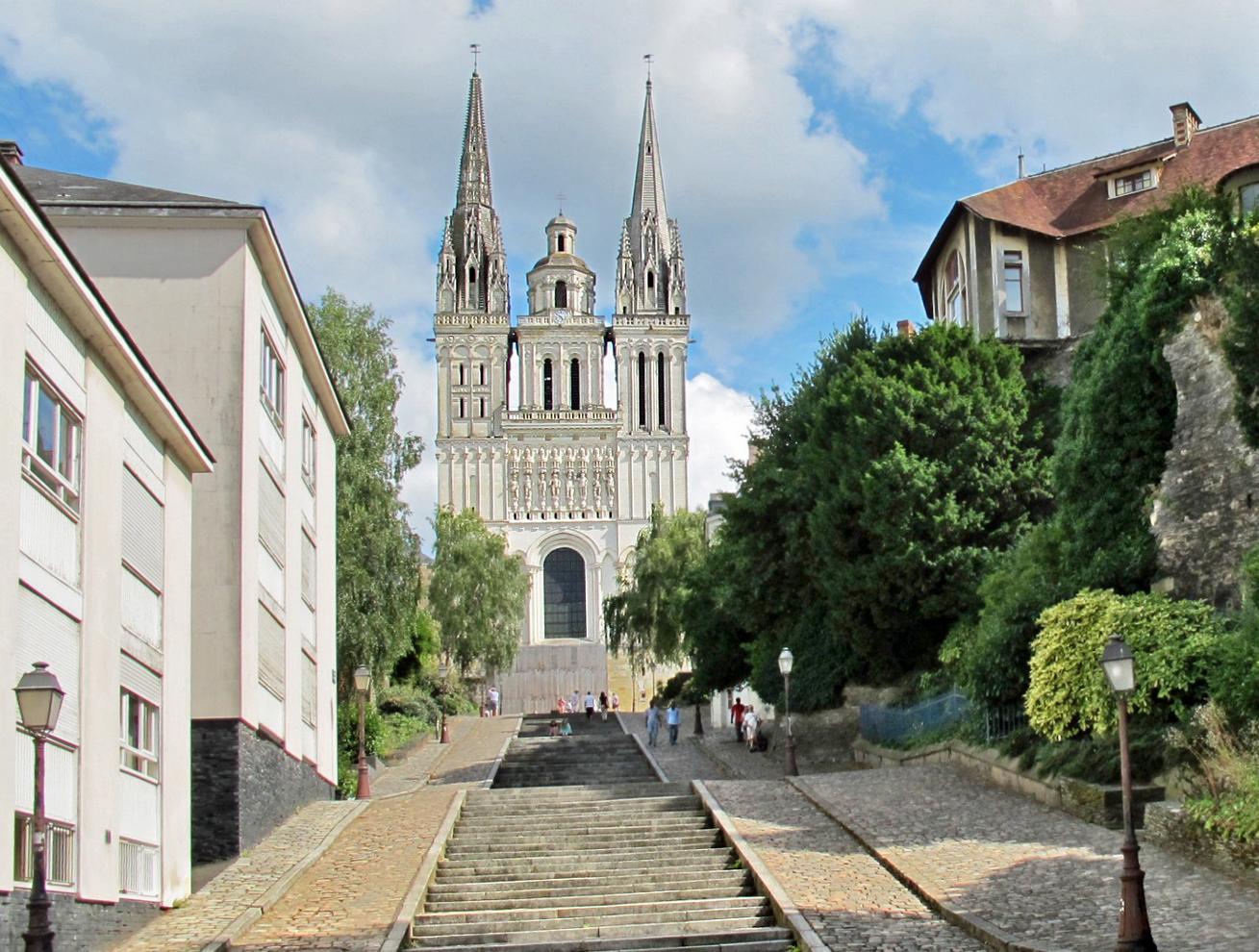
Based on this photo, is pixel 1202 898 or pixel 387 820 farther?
pixel 387 820

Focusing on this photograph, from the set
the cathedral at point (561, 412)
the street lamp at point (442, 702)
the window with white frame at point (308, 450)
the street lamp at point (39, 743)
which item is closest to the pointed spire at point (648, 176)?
the cathedral at point (561, 412)

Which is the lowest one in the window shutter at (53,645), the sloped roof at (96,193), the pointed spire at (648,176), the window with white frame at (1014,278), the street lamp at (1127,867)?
the street lamp at (1127,867)

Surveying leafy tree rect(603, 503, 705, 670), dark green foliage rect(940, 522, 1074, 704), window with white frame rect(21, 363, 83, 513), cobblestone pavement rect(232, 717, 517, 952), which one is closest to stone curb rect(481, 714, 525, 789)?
cobblestone pavement rect(232, 717, 517, 952)

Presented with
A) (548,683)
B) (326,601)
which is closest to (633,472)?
(548,683)

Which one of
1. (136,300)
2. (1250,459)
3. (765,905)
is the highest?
(136,300)

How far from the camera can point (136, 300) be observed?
21453 millimetres

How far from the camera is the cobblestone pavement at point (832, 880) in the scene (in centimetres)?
1518

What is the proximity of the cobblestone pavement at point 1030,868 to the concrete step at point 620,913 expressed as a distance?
1.85 meters

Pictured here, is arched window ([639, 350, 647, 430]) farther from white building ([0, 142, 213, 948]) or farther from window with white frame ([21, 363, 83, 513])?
window with white frame ([21, 363, 83, 513])

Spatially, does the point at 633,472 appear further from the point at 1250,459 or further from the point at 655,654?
the point at 1250,459

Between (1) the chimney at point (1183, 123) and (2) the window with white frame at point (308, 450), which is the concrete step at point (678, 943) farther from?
(1) the chimney at point (1183, 123)

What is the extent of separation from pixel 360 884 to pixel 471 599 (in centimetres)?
4629

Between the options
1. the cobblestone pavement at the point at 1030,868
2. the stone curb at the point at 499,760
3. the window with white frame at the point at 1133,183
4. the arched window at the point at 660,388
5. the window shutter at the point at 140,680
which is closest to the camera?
the cobblestone pavement at the point at 1030,868

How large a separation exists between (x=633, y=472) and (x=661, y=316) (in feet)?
33.1
